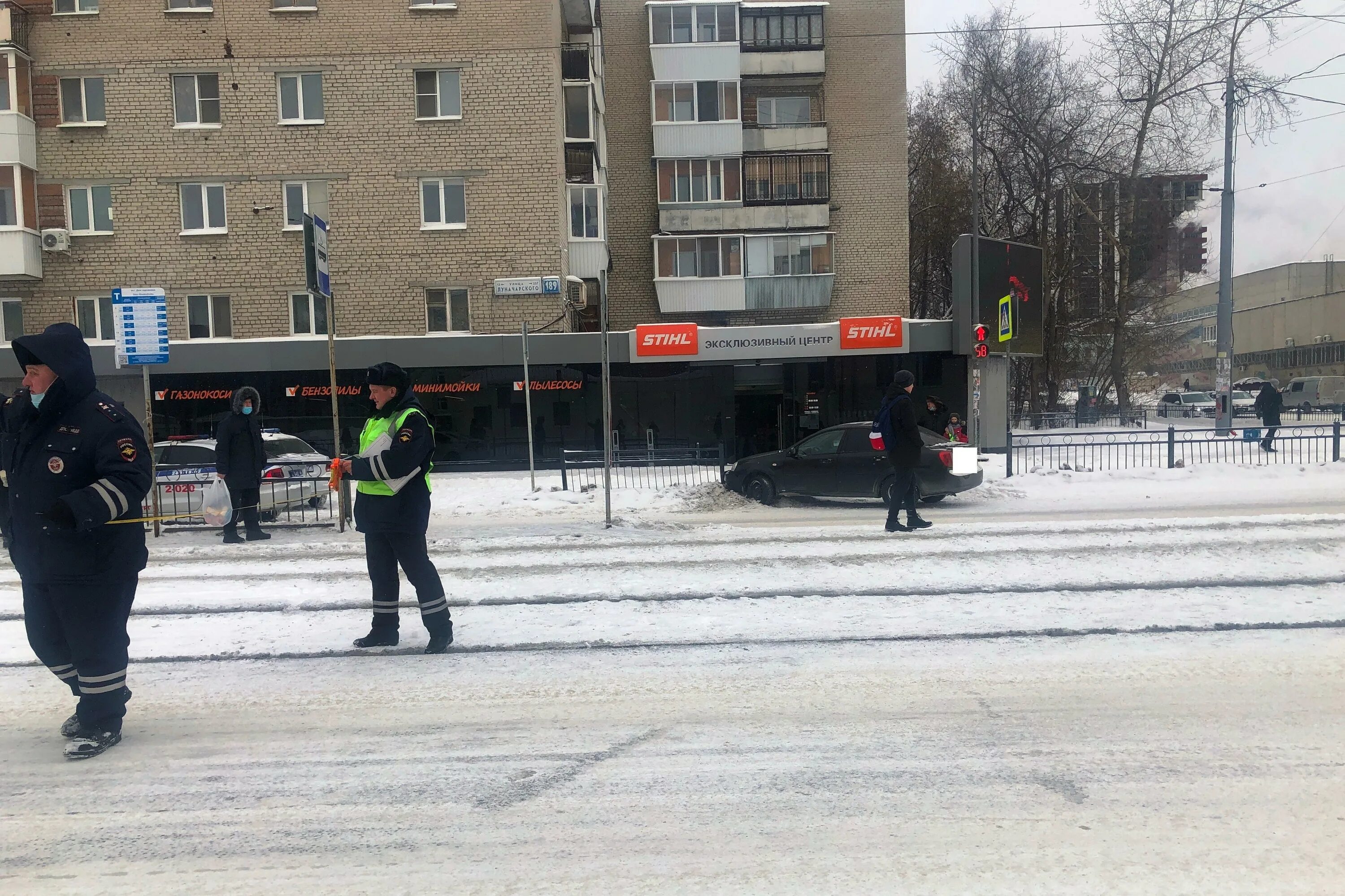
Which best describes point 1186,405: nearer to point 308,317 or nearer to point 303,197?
point 308,317

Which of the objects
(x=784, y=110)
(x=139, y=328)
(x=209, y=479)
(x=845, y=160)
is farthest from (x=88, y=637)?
(x=784, y=110)

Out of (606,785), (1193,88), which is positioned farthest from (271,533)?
(1193,88)

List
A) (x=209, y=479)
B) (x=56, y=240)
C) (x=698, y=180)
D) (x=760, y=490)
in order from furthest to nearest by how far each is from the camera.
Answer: (x=698, y=180), (x=56, y=240), (x=760, y=490), (x=209, y=479)

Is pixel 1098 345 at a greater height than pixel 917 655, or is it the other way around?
pixel 1098 345

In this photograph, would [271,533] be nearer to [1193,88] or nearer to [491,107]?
[491,107]

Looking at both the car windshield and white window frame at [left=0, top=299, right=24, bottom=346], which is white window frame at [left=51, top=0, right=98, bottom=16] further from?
the car windshield

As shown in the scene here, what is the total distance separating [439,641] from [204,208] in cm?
2392

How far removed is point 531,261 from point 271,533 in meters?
15.0

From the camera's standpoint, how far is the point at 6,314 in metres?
25.7

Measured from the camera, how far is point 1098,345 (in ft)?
145

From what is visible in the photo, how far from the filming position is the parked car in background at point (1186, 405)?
50531 millimetres

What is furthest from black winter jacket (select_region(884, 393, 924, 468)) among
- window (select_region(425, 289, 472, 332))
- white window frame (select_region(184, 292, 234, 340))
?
white window frame (select_region(184, 292, 234, 340))

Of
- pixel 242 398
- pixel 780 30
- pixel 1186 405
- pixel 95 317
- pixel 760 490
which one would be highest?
pixel 780 30

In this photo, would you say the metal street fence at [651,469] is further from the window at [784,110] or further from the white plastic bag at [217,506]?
Result: the window at [784,110]
